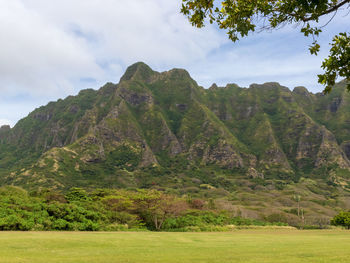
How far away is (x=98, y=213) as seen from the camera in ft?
103

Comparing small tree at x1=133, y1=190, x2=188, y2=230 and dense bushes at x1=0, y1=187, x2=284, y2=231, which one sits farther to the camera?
small tree at x1=133, y1=190, x2=188, y2=230

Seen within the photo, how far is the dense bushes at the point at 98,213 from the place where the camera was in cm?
2584

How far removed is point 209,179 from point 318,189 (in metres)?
69.2

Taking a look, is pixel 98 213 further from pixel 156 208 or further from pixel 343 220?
pixel 343 220

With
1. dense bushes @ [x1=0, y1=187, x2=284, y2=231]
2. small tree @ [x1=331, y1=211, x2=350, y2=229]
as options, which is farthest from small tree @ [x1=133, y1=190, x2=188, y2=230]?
small tree @ [x1=331, y1=211, x2=350, y2=229]

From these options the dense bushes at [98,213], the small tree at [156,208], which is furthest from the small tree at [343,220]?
the small tree at [156,208]

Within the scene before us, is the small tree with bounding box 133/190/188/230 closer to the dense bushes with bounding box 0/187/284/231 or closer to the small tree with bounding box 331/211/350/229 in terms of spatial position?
the dense bushes with bounding box 0/187/284/231

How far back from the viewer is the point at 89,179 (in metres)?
175

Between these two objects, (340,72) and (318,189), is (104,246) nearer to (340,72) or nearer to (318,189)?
(340,72)

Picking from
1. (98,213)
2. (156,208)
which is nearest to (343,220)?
(156,208)

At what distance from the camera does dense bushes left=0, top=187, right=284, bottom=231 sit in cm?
2584

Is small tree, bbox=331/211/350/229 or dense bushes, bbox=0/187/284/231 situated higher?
dense bushes, bbox=0/187/284/231

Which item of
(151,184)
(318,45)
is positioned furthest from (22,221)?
(151,184)

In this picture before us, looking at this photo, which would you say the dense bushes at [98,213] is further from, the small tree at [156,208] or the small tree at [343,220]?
the small tree at [343,220]
